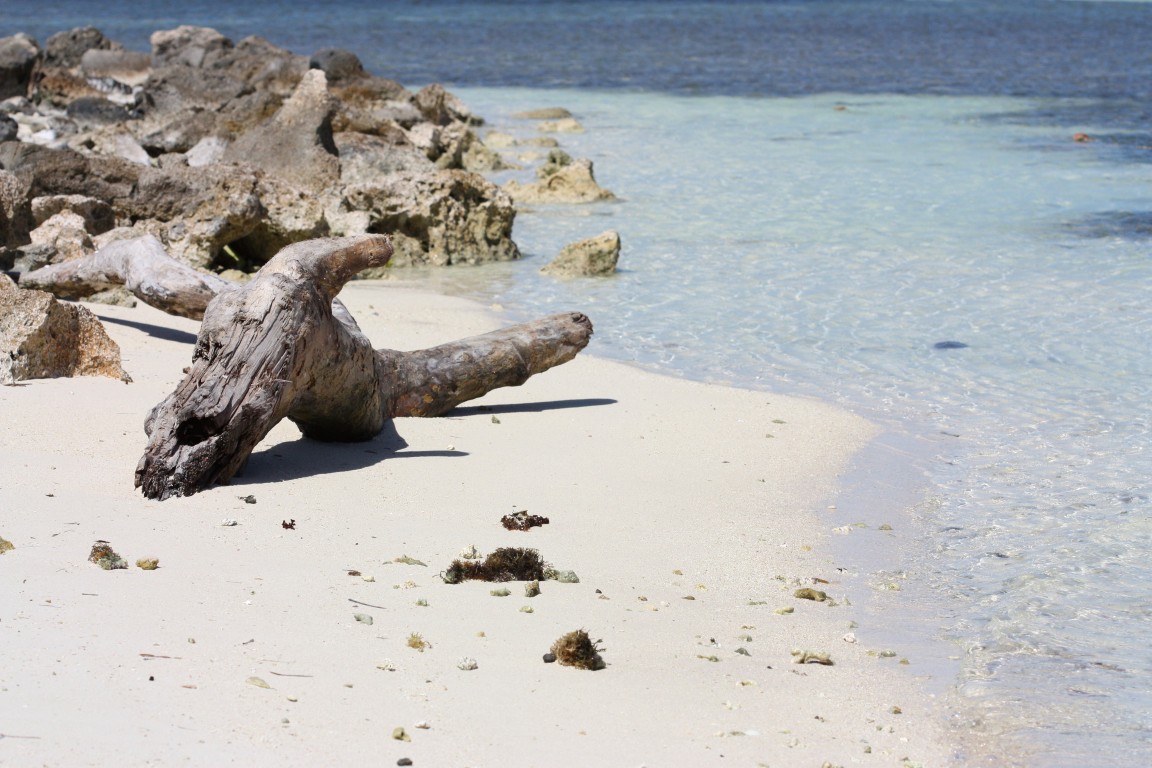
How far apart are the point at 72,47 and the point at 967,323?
27.3 meters

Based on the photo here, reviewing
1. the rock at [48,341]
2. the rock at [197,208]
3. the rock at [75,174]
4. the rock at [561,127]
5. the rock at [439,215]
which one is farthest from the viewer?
the rock at [561,127]

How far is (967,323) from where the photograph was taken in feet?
35.9

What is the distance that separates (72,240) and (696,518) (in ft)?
20.1

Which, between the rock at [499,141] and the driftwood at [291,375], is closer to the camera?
the driftwood at [291,375]

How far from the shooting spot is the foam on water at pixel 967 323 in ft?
17.7

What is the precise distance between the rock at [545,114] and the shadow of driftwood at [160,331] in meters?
18.9

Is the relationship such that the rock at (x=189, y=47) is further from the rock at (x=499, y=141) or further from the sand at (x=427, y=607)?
the sand at (x=427, y=607)

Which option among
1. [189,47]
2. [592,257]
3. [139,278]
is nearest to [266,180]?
[592,257]

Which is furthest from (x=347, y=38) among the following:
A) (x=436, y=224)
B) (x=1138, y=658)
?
(x=1138, y=658)

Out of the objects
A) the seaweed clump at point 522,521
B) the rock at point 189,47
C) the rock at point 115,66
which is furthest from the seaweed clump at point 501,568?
the rock at point 115,66

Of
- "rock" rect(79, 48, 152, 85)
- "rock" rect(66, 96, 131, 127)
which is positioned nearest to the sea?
"rock" rect(66, 96, 131, 127)

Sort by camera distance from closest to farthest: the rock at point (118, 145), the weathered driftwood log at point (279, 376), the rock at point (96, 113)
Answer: the weathered driftwood log at point (279, 376) < the rock at point (118, 145) < the rock at point (96, 113)

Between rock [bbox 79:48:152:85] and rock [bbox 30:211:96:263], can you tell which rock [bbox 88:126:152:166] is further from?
rock [bbox 79:48:152:85]

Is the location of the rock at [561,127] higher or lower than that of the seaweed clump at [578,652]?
lower
